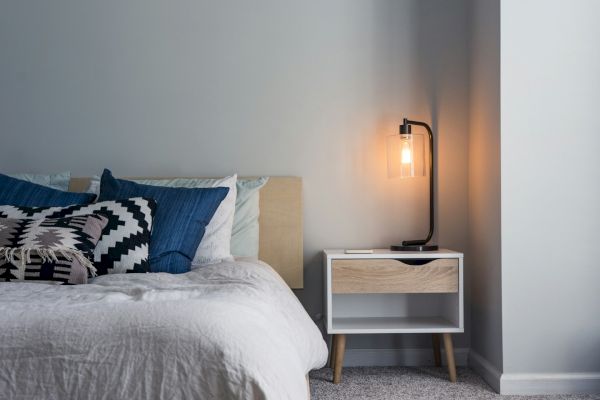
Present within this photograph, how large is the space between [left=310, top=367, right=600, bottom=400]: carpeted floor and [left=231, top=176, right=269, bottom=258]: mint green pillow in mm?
636

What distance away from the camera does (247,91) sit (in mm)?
3273

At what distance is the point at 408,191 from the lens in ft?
10.8

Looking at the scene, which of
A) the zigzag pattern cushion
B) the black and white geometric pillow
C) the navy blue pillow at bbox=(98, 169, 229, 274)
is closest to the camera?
the zigzag pattern cushion

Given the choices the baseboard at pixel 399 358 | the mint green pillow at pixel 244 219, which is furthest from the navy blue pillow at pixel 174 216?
the baseboard at pixel 399 358

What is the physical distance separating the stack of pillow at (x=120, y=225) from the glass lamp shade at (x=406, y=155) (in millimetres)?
595

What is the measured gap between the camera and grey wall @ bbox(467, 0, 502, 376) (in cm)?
281

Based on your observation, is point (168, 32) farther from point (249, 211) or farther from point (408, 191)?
point (408, 191)

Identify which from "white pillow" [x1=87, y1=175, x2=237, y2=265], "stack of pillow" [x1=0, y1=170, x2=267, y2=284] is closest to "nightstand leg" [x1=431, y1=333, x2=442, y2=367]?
"stack of pillow" [x1=0, y1=170, x2=267, y2=284]

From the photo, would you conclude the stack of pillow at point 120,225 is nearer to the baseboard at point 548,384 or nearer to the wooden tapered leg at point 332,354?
the wooden tapered leg at point 332,354

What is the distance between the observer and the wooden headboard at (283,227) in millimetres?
3184

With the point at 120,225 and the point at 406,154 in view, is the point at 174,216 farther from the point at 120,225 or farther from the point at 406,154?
the point at 406,154

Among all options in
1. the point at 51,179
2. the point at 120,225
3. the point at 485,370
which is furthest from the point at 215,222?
the point at 485,370

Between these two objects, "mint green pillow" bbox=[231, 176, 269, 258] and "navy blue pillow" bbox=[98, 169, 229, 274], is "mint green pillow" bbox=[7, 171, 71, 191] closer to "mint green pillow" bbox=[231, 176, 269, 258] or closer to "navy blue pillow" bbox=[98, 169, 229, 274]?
"navy blue pillow" bbox=[98, 169, 229, 274]

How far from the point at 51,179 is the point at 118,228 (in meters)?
0.82
